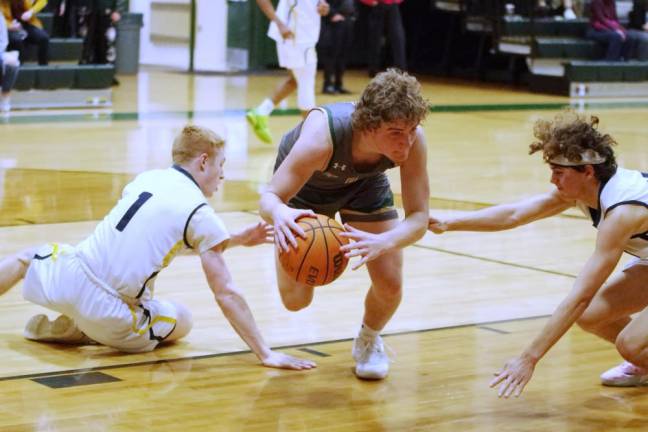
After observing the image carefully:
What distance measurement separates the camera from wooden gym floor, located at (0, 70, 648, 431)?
3.65 meters

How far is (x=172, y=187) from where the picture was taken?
13.7 feet

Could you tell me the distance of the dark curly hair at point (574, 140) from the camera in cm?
373

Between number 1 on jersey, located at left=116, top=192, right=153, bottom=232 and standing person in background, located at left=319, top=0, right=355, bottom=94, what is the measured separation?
9.80m

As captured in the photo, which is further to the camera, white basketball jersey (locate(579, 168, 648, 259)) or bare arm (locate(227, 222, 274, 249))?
bare arm (locate(227, 222, 274, 249))

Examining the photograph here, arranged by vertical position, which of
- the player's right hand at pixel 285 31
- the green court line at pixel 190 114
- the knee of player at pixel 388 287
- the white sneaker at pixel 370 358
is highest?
the player's right hand at pixel 285 31

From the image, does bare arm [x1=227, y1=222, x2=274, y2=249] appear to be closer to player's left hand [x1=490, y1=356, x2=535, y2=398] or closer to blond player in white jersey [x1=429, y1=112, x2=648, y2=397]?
blond player in white jersey [x1=429, y1=112, x2=648, y2=397]

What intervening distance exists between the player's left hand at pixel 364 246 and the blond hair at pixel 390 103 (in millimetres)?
340

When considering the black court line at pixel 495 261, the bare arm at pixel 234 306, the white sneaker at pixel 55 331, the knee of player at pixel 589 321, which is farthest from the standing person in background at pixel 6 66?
the knee of player at pixel 589 321

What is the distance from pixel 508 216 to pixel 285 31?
5.91 metres

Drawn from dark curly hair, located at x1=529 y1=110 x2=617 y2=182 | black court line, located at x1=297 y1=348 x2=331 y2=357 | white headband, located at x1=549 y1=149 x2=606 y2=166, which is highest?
dark curly hair, located at x1=529 y1=110 x2=617 y2=182

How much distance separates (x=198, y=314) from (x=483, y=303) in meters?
1.25

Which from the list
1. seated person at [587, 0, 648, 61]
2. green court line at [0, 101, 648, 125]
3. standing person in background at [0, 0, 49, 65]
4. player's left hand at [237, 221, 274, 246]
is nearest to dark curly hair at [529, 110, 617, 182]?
player's left hand at [237, 221, 274, 246]

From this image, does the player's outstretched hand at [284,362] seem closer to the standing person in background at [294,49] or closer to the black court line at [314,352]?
the black court line at [314,352]

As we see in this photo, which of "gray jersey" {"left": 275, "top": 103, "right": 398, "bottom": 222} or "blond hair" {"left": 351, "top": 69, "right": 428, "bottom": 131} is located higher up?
"blond hair" {"left": 351, "top": 69, "right": 428, "bottom": 131}
